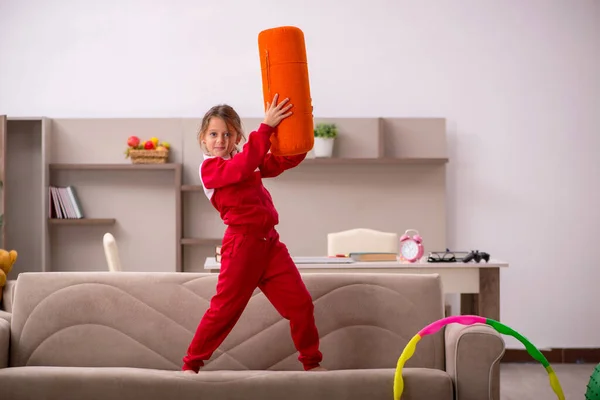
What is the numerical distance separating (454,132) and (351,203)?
Result: 0.94 metres

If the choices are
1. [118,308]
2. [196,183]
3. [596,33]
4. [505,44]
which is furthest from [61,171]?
[596,33]

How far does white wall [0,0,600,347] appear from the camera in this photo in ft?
19.1

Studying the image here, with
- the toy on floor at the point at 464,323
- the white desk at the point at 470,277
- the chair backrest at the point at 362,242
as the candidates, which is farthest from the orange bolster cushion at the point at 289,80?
the chair backrest at the point at 362,242

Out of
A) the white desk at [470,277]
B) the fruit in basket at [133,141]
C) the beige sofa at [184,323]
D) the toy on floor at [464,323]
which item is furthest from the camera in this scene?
the fruit in basket at [133,141]

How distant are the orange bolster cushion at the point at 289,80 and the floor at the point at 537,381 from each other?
2.36 metres

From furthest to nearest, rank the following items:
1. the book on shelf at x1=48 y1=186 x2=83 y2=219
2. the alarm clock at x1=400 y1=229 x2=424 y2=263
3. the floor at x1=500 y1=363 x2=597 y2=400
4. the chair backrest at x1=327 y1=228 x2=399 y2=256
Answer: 1. the book on shelf at x1=48 y1=186 x2=83 y2=219
2. the chair backrest at x1=327 y1=228 x2=399 y2=256
3. the floor at x1=500 y1=363 x2=597 y2=400
4. the alarm clock at x1=400 y1=229 x2=424 y2=263

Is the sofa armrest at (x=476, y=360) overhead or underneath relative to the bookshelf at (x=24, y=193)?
underneath

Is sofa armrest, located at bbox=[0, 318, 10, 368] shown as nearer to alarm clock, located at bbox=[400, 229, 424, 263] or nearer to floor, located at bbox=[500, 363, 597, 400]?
alarm clock, located at bbox=[400, 229, 424, 263]

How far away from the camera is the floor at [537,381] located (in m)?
4.44

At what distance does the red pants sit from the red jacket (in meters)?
0.06

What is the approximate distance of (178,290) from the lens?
10.1ft

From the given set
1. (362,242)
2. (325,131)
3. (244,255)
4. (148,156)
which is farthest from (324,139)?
(244,255)

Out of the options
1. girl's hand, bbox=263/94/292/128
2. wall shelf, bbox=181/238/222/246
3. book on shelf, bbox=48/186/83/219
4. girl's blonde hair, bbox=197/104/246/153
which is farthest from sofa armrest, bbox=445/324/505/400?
book on shelf, bbox=48/186/83/219

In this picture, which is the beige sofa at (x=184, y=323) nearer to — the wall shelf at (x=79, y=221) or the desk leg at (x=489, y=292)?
the desk leg at (x=489, y=292)
